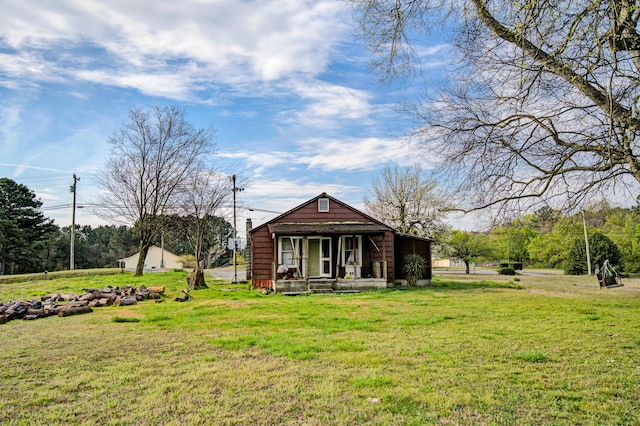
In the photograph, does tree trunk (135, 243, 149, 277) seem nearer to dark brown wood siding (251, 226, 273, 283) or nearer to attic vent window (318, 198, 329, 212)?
dark brown wood siding (251, 226, 273, 283)

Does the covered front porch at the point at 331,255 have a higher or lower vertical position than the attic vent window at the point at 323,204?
lower

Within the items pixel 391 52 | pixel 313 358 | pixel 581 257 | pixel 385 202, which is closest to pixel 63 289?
pixel 313 358

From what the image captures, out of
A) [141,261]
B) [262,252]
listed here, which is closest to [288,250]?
[262,252]

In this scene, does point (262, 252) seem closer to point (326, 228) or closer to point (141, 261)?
point (326, 228)

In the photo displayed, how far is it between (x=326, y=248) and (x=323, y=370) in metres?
15.3

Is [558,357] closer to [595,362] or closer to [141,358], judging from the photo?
[595,362]

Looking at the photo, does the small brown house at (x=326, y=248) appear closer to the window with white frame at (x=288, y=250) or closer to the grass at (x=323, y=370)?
the window with white frame at (x=288, y=250)

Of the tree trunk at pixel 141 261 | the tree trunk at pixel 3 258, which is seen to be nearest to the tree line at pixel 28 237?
the tree trunk at pixel 3 258

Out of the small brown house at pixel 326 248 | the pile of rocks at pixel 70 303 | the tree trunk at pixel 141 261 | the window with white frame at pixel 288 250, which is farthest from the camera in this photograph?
the tree trunk at pixel 141 261

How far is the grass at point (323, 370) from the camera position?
4117 millimetres

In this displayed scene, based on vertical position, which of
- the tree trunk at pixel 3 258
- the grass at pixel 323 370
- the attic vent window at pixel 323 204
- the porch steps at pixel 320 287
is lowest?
the grass at pixel 323 370

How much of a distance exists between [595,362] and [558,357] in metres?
0.47

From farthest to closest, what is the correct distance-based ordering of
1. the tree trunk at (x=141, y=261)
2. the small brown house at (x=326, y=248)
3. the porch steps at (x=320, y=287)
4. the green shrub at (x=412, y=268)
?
the tree trunk at (x=141, y=261) < the green shrub at (x=412, y=268) < the small brown house at (x=326, y=248) < the porch steps at (x=320, y=287)

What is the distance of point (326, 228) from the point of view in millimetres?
19219
